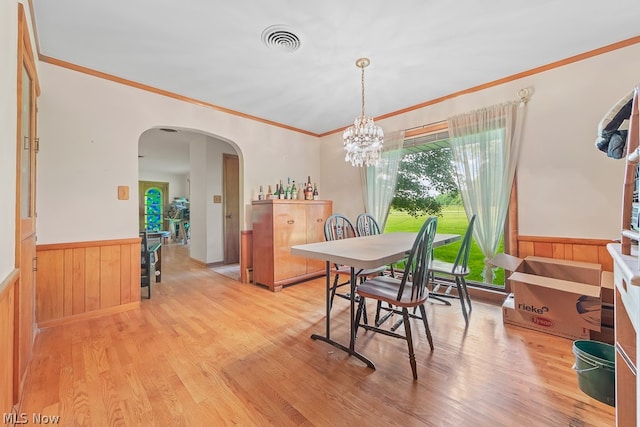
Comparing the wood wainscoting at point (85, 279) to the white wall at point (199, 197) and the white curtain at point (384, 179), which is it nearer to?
the white wall at point (199, 197)

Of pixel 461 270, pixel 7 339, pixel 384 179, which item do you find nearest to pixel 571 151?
pixel 461 270

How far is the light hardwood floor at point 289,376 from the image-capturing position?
1291 millimetres

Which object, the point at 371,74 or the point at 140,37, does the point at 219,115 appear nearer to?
the point at 140,37

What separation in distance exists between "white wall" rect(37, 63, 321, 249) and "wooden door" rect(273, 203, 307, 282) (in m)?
1.49

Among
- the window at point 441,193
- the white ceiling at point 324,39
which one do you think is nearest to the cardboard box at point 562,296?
the window at point 441,193

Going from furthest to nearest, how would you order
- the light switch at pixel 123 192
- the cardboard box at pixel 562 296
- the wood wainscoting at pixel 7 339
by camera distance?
the light switch at pixel 123 192 < the cardboard box at pixel 562 296 < the wood wainscoting at pixel 7 339

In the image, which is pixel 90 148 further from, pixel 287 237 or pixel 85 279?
pixel 287 237

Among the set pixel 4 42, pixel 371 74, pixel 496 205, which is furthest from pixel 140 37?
pixel 496 205

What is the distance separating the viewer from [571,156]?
7.82 ft

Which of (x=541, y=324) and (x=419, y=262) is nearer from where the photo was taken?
(x=419, y=262)

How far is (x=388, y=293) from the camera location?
1.74m

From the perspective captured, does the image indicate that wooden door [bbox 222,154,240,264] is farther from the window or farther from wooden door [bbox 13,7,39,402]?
the window

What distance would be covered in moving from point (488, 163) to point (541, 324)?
159cm

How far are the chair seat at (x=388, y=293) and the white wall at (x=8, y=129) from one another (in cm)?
180
